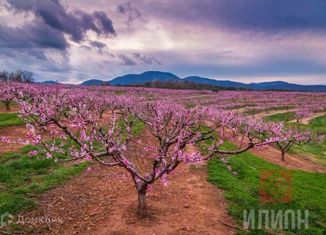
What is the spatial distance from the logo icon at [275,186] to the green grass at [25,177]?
9078 millimetres

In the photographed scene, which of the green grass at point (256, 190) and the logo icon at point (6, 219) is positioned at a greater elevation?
the logo icon at point (6, 219)

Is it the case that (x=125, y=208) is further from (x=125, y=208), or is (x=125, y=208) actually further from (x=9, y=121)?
(x=9, y=121)

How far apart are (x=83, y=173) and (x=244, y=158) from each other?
1159cm

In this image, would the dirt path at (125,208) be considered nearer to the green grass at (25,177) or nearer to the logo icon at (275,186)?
the green grass at (25,177)

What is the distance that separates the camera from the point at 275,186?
17.2 meters

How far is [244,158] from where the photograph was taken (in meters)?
23.2

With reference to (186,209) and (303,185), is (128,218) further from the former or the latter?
(303,185)

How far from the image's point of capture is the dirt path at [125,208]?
11.2m

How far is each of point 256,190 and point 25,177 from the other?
35.3ft

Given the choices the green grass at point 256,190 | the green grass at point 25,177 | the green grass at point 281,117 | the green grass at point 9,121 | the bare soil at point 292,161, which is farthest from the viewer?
the green grass at point 281,117

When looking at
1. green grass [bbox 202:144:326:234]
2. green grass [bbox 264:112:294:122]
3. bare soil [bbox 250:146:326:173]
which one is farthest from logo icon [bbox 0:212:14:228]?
green grass [bbox 264:112:294:122]

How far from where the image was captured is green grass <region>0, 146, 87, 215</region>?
1258 cm

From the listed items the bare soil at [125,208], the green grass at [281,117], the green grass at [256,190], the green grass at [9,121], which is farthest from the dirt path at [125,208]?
the green grass at [281,117]

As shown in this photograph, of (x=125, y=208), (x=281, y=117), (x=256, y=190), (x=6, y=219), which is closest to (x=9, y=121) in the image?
(x=6, y=219)
